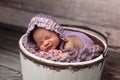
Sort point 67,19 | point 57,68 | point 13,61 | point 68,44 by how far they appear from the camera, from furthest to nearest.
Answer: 1. point 67,19
2. point 13,61
3. point 68,44
4. point 57,68

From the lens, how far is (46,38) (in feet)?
2.70

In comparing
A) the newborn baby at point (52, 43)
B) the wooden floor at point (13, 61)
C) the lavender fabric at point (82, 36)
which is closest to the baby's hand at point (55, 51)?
the newborn baby at point (52, 43)

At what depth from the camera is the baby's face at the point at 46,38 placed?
2.68ft

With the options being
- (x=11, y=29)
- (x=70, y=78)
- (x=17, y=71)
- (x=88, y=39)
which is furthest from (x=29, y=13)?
(x=70, y=78)

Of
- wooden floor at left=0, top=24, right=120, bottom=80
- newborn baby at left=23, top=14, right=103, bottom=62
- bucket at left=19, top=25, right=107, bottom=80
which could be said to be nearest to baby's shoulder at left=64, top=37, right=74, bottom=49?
newborn baby at left=23, top=14, right=103, bottom=62

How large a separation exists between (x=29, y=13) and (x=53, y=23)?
48 centimetres

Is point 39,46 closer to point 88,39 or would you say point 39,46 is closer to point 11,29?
point 88,39

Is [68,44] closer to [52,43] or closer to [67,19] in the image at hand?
[52,43]

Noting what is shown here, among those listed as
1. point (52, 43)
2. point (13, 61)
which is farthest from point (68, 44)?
point (13, 61)

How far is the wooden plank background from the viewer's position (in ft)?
3.48

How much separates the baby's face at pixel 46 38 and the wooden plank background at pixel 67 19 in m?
0.23

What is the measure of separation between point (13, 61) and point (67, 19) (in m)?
0.33

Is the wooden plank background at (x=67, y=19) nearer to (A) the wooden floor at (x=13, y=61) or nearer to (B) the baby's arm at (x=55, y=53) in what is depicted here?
(A) the wooden floor at (x=13, y=61)

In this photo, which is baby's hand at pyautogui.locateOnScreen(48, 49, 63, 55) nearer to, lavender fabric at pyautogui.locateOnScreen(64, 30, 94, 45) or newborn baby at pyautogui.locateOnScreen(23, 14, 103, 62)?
newborn baby at pyautogui.locateOnScreen(23, 14, 103, 62)
